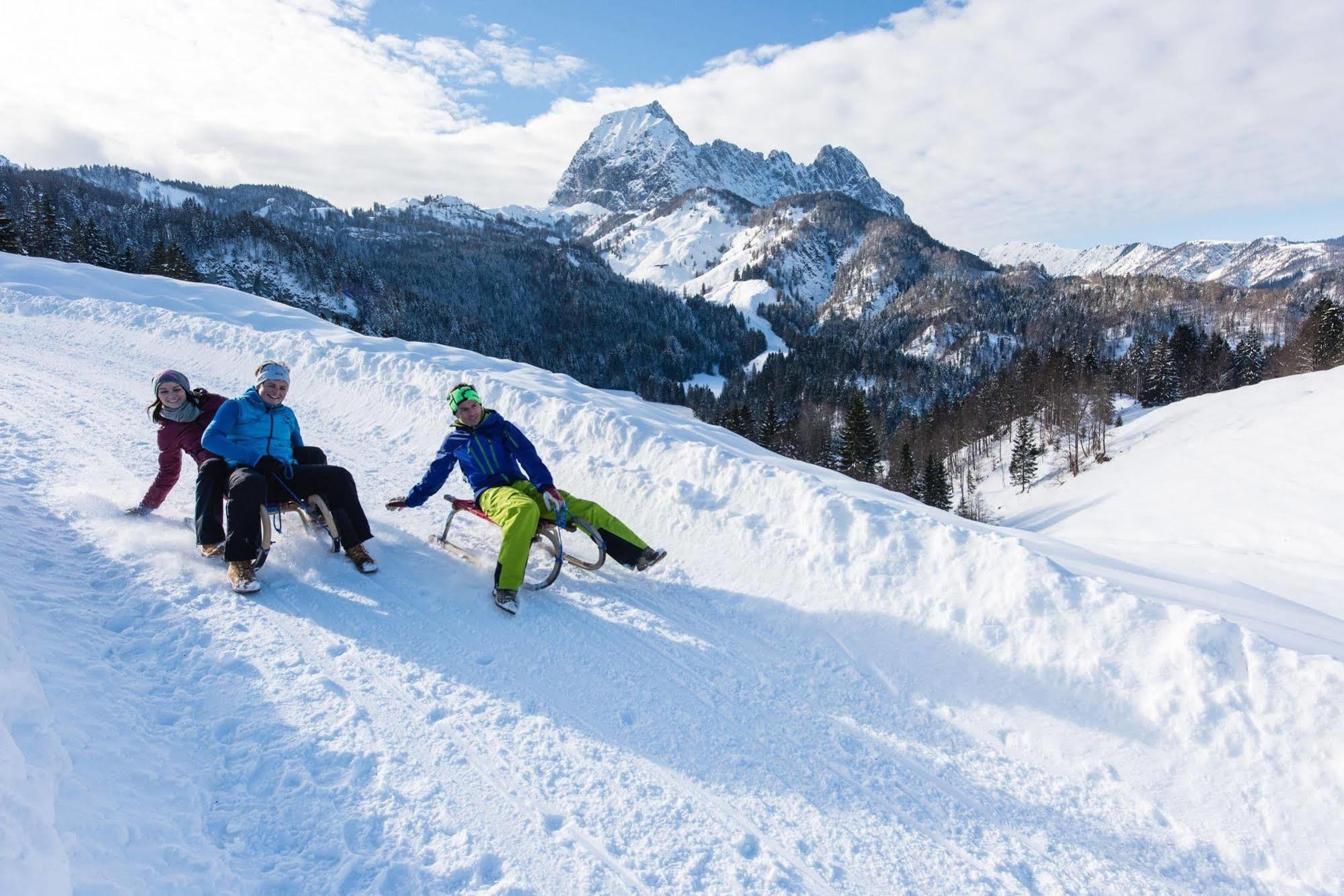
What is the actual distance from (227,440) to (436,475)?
1664mm

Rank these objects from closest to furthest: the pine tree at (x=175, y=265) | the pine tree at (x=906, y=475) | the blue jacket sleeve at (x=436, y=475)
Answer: the blue jacket sleeve at (x=436, y=475) < the pine tree at (x=175, y=265) < the pine tree at (x=906, y=475)

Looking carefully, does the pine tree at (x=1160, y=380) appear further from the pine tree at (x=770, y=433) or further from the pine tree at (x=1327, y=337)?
the pine tree at (x=770, y=433)

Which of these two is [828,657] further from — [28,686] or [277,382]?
[277,382]

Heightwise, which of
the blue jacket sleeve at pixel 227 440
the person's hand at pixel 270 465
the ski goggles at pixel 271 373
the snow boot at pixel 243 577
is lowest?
the snow boot at pixel 243 577

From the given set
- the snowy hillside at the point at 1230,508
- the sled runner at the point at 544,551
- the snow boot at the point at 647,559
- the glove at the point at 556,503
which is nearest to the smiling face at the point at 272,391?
the sled runner at the point at 544,551

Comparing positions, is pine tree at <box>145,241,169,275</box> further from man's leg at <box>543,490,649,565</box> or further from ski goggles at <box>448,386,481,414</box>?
man's leg at <box>543,490,649,565</box>

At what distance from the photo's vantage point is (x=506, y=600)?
15.1 ft

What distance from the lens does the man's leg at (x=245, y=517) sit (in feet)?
14.4

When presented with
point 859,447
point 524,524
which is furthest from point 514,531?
point 859,447

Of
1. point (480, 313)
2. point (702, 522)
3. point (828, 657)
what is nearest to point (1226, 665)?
point (828, 657)

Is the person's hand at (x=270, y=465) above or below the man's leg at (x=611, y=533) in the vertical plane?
below

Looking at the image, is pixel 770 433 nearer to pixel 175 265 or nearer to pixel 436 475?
pixel 436 475

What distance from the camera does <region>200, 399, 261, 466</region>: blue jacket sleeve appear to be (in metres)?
4.89

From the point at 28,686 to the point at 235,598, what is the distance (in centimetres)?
165
